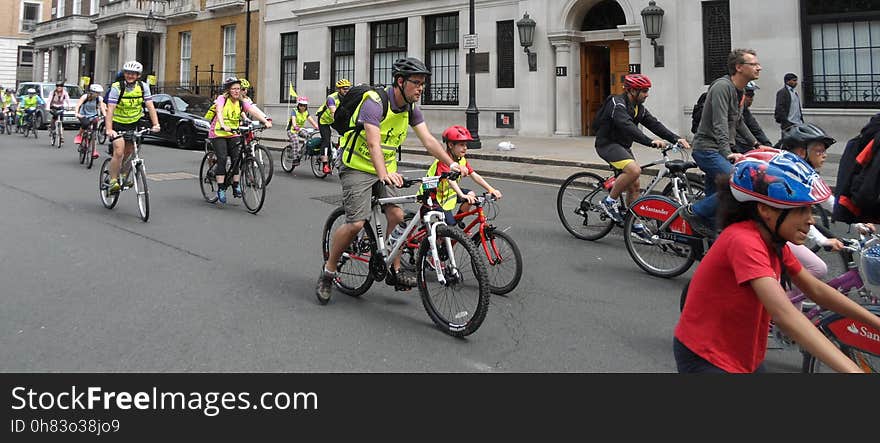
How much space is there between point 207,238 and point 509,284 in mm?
3879

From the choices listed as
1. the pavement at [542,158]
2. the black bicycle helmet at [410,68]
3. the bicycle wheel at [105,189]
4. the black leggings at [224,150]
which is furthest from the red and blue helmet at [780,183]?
the pavement at [542,158]

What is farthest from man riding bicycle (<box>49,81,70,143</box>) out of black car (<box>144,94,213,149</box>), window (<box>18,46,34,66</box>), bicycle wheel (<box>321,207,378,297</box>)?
window (<box>18,46,34,66</box>)

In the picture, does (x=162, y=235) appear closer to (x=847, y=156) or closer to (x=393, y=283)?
(x=393, y=283)

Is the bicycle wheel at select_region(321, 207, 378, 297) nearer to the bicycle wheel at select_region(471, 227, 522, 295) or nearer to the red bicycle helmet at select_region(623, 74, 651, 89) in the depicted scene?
the bicycle wheel at select_region(471, 227, 522, 295)

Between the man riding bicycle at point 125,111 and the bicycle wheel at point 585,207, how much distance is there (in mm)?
5521

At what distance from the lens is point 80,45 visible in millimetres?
43688

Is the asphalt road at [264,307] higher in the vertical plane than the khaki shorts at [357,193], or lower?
lower

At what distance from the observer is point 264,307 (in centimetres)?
529

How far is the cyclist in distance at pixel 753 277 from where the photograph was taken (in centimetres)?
233

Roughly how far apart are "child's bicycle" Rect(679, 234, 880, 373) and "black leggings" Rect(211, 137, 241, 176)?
25.7 ft

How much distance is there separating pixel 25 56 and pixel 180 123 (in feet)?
165

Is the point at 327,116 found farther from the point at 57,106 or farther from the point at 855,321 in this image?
the point at 57,106

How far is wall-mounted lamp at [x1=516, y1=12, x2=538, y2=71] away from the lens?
20141 millimetres

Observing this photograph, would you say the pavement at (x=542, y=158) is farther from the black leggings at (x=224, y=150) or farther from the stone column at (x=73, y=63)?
the stone column at (x=73, y=63)
